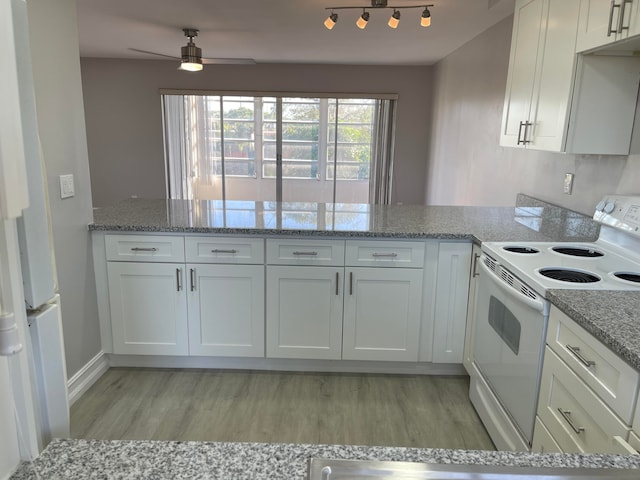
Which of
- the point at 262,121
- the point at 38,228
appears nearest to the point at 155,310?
the point at 38,228

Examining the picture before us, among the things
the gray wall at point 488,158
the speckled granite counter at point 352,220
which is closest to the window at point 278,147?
the gray wall at point 488,158

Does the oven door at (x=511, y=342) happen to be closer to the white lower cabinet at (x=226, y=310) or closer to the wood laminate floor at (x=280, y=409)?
the wood laminate floor at (x=280, y=409)

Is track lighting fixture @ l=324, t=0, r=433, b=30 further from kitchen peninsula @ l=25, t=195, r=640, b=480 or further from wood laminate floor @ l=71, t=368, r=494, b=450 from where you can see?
wood laminate floor @ l=71, t=368, r=494, b=450

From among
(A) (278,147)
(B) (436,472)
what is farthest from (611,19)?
(A) (278,147)

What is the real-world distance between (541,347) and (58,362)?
1.56 meters

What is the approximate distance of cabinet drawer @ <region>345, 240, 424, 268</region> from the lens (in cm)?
260

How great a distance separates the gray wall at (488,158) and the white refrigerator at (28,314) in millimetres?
2323

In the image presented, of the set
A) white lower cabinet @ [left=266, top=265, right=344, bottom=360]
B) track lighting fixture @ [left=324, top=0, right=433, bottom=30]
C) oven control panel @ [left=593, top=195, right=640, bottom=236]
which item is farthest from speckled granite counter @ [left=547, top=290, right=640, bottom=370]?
track lighting fixture @ [left=324, top=0, right=433, bottom=30]

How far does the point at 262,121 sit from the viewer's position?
697cm

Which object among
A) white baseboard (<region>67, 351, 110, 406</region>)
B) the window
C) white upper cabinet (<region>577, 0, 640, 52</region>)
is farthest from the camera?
the window

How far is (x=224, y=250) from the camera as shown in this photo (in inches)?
104

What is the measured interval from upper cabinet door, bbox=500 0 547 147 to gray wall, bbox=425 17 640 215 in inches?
14.7

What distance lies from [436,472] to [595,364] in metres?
0.94

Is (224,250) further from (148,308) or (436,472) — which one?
(436,472)
